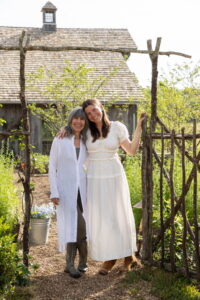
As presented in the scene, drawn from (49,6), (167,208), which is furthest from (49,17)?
(167,208)

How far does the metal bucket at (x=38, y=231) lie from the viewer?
596 centimetres

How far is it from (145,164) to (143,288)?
136cm

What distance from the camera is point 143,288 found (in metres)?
4.44

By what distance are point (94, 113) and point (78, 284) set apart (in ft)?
6.02

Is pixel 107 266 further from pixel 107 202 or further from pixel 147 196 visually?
pixel 147 196

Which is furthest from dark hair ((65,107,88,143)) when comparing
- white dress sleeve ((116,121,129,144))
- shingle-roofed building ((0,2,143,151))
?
shingle-roofed building ((0,2,143,151))

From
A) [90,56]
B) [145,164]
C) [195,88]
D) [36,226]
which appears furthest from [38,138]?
[145,164]

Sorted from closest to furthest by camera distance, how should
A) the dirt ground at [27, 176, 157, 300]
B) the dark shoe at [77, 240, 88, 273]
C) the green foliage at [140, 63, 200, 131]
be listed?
the dirt ground at [27, 176, 157, 300]
the dark shoe at [77, 240, 88, 273]
the green foliage at [140, 63, 200, 131]

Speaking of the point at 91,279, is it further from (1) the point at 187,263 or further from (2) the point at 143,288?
(1) the point at 187,263

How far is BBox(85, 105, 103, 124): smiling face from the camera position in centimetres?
464

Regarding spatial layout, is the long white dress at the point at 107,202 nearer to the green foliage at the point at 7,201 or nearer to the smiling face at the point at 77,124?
the smiling face at the point at 77,124

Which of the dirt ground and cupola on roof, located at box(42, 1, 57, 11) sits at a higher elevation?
cupola on roof, located at box(42, 1, 57, 11)

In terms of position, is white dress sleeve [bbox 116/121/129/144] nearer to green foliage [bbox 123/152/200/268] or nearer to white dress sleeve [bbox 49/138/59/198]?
white dress sleeve [bbox 49/138/59/198]

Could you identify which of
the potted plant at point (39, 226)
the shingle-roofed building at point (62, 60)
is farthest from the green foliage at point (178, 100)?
the potted plant at point (39, 226)
